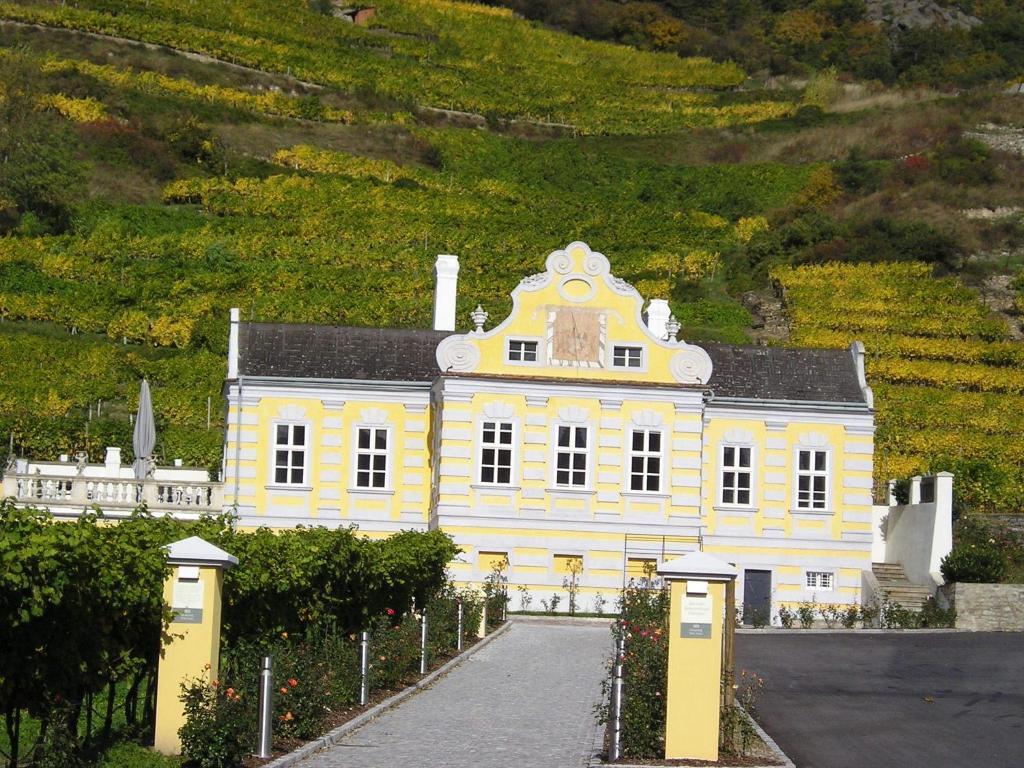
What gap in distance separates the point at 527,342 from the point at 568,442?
7.93ft

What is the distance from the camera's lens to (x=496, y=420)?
42.7 m

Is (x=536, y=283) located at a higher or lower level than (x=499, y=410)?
higher

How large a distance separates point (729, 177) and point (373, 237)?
109 feet

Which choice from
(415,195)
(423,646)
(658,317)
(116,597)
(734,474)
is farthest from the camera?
(415,195)

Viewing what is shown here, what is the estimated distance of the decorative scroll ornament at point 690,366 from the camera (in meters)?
42.6

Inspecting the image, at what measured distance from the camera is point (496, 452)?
140 ft

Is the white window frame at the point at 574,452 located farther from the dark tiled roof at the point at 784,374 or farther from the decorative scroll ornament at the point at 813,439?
the decorative scroll ornament at the point at 813,439

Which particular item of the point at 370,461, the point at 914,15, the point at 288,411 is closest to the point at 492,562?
the point at 370,461

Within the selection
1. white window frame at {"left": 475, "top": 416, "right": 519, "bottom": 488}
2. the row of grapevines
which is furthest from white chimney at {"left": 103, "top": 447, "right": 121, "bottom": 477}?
the row of grapevines

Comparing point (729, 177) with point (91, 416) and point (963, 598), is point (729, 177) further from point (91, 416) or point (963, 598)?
point (963, 598)

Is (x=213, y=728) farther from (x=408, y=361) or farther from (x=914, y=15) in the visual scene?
(x=914, y=15)

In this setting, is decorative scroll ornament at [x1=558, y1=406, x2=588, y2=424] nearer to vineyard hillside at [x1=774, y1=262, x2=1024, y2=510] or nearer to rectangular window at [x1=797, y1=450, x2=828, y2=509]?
rectangular window at [x1=797, y1=450, x2=828, y2=509]

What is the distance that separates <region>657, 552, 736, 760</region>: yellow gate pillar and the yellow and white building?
22774 mm

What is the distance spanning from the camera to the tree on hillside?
3118 inches
